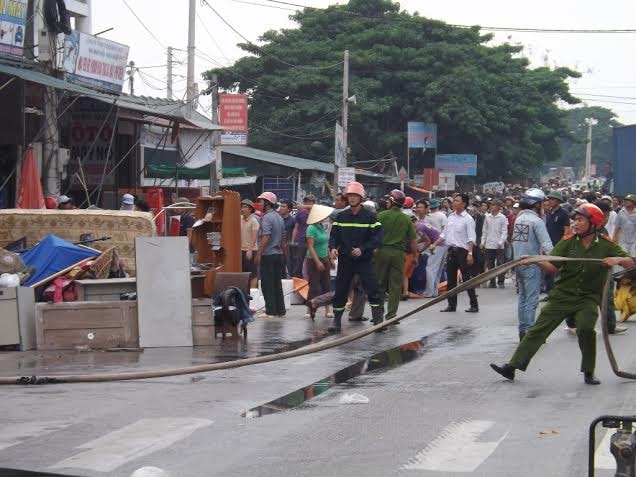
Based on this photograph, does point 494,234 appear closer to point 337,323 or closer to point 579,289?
point 337,323

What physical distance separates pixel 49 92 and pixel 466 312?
7689mm

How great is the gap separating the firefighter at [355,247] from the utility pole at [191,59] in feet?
47.9

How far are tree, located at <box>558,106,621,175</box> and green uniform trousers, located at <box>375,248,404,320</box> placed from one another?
426 ft

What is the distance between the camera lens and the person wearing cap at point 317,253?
17.0 m

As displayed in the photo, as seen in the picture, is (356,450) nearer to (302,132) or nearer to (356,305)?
(356,305)

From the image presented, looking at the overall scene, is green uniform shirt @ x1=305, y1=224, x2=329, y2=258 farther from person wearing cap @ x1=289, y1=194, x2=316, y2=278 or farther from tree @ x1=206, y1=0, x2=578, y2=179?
tree @ x1=206, y1=0, x2=578, y2=179

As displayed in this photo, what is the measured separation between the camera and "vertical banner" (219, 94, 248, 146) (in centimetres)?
3306

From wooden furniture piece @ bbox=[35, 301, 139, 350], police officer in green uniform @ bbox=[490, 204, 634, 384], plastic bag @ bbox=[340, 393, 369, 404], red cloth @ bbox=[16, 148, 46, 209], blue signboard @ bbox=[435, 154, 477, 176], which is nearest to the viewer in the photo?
plastic bag @ bbox=[340, 393, 369, 404]

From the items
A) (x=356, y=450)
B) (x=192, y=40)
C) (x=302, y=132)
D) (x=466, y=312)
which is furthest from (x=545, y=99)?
(x=356, y=450)

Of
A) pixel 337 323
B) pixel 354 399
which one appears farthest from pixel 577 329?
pixel 337 323

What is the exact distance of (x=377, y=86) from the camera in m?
52.7

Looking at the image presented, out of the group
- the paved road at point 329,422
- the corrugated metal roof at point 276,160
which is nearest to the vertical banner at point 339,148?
the corrugated metal roof at point 276,160

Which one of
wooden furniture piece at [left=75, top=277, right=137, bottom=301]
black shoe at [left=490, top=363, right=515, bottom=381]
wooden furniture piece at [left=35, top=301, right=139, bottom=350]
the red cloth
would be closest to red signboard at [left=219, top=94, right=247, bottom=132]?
the red cloth

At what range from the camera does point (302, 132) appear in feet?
175
